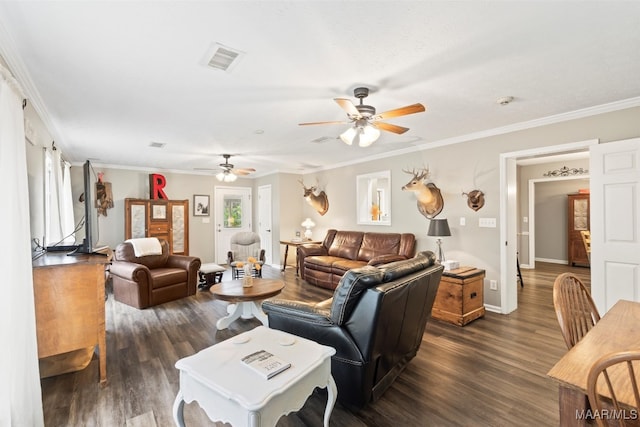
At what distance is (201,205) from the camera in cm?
781

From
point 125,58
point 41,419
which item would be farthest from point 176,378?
point 125,58

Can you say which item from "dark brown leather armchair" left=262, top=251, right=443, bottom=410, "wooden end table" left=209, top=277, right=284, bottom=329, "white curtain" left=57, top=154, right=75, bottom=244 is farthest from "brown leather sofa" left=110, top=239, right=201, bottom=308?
Answer: "dark brown leather armchair" left=262, top=251, right=443, bottom=410

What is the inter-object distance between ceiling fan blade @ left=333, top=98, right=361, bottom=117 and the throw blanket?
13.1 ft

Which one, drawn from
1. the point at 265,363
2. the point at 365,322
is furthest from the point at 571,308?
the point at 265,363

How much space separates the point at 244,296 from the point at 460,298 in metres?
2.51

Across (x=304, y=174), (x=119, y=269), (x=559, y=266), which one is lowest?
(x=559, y=266)

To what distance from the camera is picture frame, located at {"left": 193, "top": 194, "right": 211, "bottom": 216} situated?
771 centimetres

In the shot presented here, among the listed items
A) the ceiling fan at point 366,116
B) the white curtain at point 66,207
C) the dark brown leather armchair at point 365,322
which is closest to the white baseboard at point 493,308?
the dark brown leather armchair at point 365,322

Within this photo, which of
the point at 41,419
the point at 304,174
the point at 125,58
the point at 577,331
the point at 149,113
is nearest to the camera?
the point at 577,331

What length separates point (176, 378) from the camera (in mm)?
2436

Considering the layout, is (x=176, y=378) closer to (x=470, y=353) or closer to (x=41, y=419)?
(x=41, y=419)

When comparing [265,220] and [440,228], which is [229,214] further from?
[440,228]

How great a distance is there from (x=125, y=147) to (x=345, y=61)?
4.40m

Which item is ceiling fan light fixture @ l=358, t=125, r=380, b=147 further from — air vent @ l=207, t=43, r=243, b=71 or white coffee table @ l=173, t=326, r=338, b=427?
white coffee table @ l=173, t=326, r=338, b=427
